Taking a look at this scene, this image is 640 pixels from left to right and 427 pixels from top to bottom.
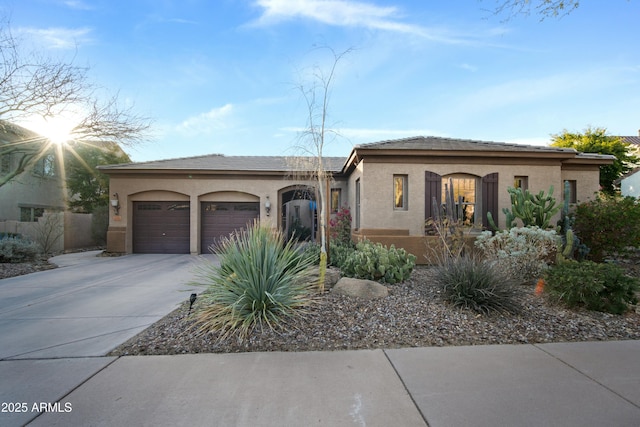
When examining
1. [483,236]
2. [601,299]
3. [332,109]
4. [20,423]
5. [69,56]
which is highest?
[69,56]

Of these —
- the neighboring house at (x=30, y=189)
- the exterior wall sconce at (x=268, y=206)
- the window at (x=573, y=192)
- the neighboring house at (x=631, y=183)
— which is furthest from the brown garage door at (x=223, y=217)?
the neighboring house at (x=631, y=183)

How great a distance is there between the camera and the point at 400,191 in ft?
35.0

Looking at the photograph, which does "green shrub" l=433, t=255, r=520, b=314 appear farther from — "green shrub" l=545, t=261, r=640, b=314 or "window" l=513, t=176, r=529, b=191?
"window" l=513, t=176, r=529, b=191

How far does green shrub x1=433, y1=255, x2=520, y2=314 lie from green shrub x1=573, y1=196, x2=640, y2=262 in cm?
632

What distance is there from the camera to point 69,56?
9.47m

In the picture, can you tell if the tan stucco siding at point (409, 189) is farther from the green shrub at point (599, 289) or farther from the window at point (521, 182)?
the green shrub at point (599, 289)

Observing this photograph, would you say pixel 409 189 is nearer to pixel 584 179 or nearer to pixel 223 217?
pixel 584 179

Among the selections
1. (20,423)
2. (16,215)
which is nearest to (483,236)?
(20,423)

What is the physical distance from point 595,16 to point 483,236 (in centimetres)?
507

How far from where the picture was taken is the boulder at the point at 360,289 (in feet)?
18.2

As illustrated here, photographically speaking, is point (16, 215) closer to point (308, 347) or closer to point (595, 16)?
point (308, 347)

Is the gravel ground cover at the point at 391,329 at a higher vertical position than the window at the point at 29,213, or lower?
lower

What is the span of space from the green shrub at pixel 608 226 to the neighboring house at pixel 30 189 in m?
21.2

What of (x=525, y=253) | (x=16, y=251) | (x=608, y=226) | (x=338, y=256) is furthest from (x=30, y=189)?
(x=608, y=226)
